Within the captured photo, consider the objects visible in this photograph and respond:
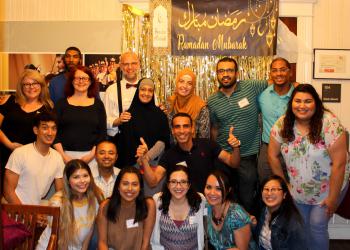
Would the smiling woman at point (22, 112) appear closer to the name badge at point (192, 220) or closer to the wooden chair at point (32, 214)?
the wooden chair at point (32, 214)

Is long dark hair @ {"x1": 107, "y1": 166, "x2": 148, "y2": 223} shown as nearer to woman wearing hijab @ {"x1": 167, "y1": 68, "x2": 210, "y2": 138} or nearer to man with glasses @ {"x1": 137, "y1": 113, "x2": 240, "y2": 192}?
man with glasses @ {"x1": 137, "y1": 113, "x2": 240, "y2": 192}

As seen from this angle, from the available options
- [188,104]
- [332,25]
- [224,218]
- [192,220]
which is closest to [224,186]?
[224,218]

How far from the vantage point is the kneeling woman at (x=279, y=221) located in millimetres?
2670

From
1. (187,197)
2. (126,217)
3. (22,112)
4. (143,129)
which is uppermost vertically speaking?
(22,112)

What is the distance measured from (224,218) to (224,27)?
2161 mm

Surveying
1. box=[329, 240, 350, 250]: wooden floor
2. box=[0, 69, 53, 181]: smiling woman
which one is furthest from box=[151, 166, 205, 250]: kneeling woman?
box=[329, 240, 350, 250]: wooden floor

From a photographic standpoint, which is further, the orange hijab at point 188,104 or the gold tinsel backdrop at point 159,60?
the gold tinsel backdrop at point 159,60

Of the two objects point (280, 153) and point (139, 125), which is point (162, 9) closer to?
point (139, 125)

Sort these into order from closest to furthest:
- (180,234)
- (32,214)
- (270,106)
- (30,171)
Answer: (32,214) < (180,234) < (30,171) < (270,106)

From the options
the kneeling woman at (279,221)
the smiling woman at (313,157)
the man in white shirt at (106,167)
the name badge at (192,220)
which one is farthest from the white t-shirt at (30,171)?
the smiling woman at (313,157)

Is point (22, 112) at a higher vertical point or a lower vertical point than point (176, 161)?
higher

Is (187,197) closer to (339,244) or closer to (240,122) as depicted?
(240,122)

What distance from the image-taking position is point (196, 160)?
10.7 feet

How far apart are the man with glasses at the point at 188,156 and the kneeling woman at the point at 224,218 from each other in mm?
371
